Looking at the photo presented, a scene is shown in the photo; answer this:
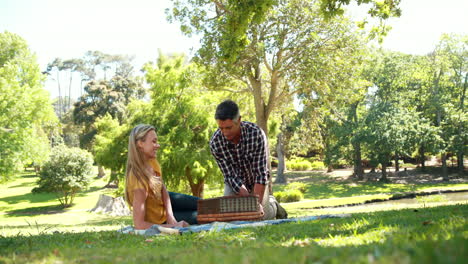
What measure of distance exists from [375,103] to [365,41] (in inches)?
936

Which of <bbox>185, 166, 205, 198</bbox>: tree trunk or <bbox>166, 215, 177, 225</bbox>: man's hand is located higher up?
<bbox>166, 215, 177, 225</bbox>: man's hand

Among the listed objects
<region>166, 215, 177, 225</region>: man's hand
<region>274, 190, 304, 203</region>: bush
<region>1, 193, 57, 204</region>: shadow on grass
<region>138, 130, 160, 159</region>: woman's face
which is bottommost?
<region>1, 193, 57, 204</region>: shadow on grass

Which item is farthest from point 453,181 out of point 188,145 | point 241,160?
point 241,160

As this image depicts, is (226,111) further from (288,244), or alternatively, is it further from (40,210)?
(40,210)

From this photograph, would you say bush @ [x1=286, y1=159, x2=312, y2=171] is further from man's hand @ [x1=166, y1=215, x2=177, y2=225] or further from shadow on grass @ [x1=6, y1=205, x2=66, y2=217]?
man's hand @ [x1=166, y1=215, x2=177, y2=225]

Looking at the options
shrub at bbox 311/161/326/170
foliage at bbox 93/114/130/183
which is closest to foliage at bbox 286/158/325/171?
shrub at bbox 311/161/326/170

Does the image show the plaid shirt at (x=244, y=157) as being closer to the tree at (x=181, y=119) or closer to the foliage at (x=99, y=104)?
the tree at (x=181, y=119)

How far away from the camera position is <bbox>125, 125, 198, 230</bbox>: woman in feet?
18.2

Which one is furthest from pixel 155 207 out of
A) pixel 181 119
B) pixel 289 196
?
pixel 289 196

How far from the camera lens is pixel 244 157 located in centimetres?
689

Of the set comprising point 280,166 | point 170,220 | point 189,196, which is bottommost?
point 280,166

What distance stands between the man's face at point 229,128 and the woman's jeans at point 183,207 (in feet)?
4.13

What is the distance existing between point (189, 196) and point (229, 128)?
1421mm

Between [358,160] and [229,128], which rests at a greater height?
[229,128]
